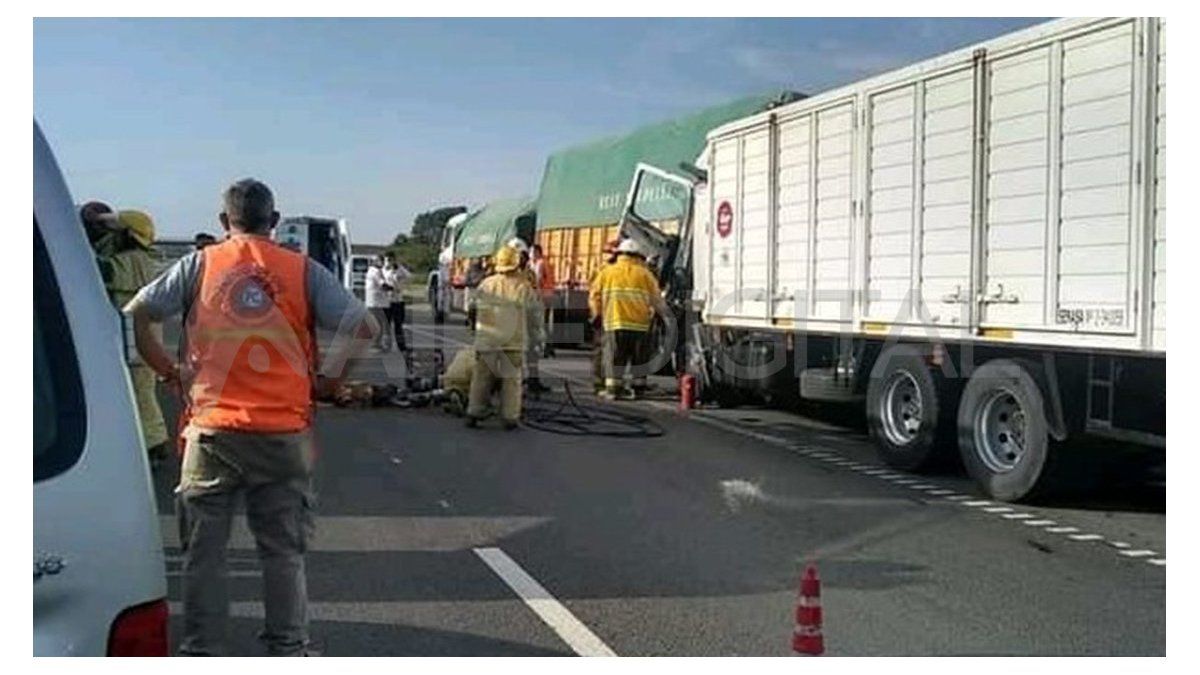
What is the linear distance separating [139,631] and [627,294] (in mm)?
12628

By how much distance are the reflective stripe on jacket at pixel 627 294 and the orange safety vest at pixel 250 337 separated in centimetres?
1089

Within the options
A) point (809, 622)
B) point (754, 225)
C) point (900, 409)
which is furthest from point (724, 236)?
point (809, 622)

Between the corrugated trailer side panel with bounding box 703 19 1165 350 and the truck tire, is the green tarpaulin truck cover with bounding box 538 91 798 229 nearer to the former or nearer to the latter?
the corrugated trailer side panel with bounding box 703 19 1165 350

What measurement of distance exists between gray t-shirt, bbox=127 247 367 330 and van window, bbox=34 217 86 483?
68.0 inches

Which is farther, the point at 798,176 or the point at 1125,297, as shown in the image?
the point at 798,176

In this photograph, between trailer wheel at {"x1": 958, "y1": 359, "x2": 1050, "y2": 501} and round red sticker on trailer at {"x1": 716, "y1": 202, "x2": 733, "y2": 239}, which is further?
round red sticker on trailer at {"x1": 716, "y1": 202, "x2": 733, "y2": 239}

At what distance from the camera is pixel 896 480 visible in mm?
10008

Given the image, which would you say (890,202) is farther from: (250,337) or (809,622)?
(250,337)

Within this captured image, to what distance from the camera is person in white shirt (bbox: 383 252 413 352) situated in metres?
23.2

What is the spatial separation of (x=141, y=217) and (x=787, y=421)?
7025mm

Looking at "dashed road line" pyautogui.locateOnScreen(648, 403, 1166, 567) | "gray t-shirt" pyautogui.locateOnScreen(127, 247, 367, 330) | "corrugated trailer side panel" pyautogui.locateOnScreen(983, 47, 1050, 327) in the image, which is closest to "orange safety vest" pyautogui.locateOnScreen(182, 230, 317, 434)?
"gray t-shirt" pyautogui.locateOnScreen(127, 247, 367, 330)
